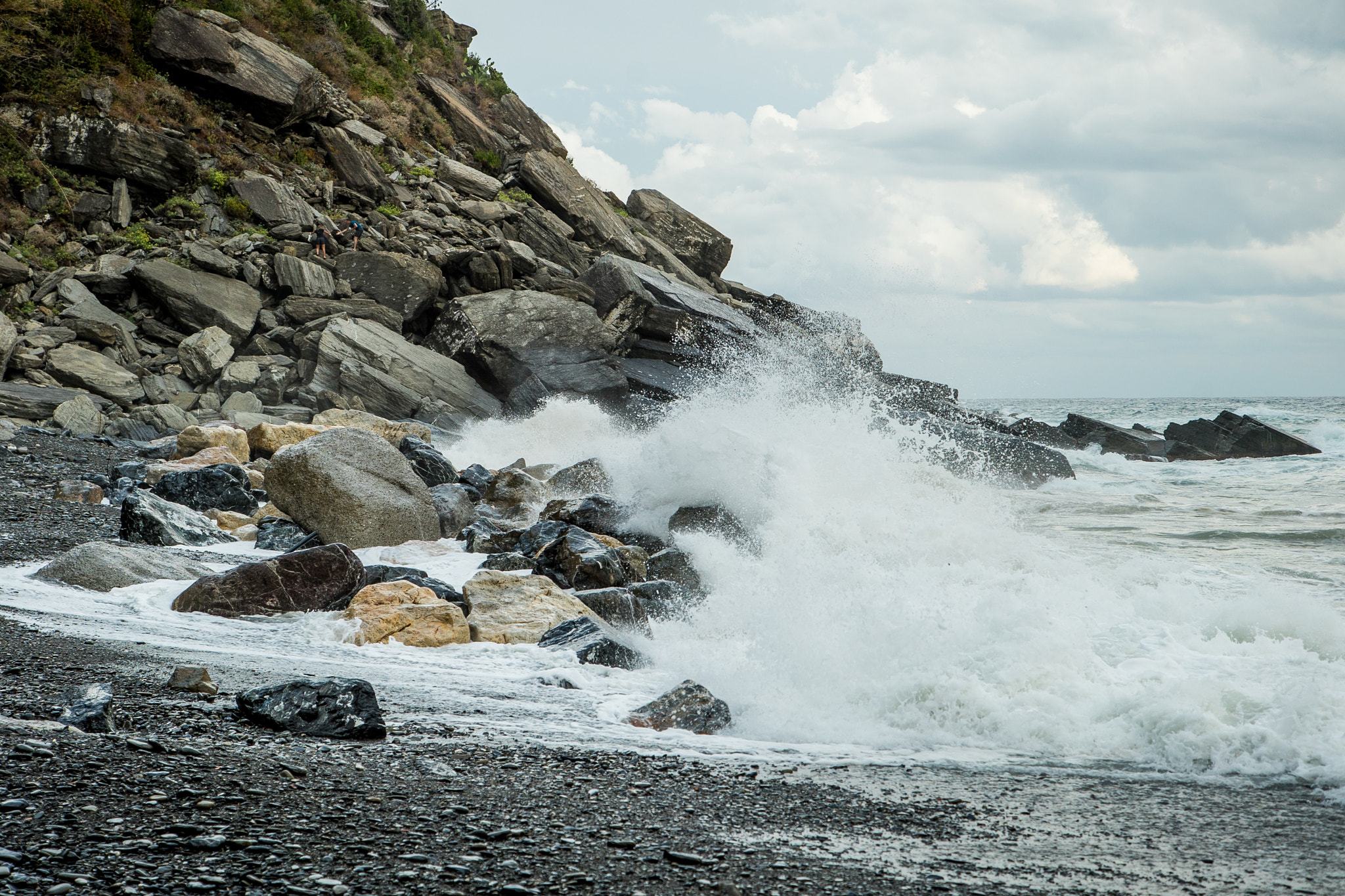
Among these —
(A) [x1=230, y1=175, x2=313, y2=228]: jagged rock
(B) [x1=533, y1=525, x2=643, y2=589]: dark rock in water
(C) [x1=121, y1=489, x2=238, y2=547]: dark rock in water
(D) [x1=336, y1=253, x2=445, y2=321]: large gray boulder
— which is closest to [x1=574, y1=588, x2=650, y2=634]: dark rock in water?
(B) [x1=533, y1=525, x2=643, y2=589]: dark rock in water

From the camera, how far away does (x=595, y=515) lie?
999 cm

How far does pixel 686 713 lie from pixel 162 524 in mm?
6122

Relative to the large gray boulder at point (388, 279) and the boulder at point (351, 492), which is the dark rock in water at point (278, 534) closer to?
the boulder at point (351, 492)

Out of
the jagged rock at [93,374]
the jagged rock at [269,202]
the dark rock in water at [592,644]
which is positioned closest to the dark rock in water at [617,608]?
the dark rock in water at [592,644]

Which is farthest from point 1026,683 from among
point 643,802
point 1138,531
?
point 1138,531

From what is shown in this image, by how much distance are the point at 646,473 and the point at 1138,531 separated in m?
7.24

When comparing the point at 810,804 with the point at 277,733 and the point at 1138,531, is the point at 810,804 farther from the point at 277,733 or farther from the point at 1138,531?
the point at 1138,531

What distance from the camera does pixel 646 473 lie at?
1068 cm

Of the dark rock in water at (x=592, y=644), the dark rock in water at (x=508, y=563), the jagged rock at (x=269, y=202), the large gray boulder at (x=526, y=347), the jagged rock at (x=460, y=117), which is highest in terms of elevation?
the jagged rock at (x=460, y=117)

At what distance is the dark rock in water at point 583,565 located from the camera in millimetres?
7551

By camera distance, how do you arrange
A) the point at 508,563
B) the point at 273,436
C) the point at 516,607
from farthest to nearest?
the point at 273,436 → the point at 508,563 → the point at 516,607

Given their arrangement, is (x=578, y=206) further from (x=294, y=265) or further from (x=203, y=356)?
(x=203, y=356)

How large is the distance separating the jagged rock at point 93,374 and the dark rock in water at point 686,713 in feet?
50.1

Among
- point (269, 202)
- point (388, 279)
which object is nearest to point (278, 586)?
point (388, 279)
